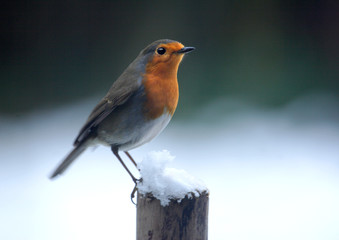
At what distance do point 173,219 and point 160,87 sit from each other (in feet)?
3.18

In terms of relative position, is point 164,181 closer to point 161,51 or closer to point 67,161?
point 161,51

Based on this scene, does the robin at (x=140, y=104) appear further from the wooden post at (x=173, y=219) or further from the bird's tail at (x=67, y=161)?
the wooden post at (x=173, y=219)

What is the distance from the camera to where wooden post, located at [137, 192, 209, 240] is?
2.14 meters

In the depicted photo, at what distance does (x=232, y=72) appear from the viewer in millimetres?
7188

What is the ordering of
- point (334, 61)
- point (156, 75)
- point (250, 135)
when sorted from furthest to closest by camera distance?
point (334, 61)
point (250, 135)
point (156, 75)

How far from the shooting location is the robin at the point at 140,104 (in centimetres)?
281

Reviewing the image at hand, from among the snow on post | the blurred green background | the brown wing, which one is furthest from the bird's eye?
the blurred green background

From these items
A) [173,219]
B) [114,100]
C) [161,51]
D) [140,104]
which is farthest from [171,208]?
[161,51]

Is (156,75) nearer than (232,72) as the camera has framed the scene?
Yes

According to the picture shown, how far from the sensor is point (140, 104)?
2.82 m

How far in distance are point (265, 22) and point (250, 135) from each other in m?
2.18

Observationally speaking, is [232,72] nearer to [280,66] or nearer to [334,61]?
[280,66]

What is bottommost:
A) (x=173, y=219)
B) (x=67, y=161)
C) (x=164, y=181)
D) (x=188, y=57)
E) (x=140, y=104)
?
(x=173, y=219)

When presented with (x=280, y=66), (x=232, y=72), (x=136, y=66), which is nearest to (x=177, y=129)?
(x=232, y=72)
